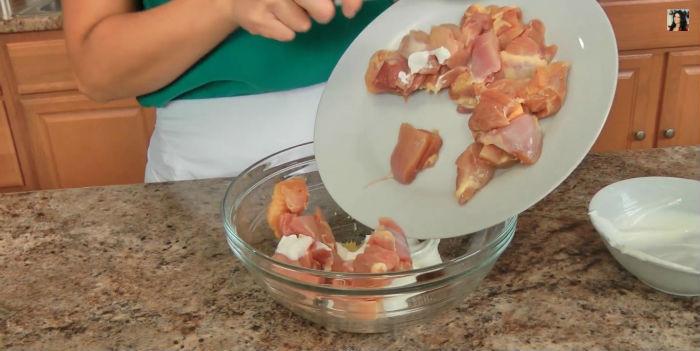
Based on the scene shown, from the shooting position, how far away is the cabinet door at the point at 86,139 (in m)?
2.29

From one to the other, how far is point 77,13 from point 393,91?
0.55 metres

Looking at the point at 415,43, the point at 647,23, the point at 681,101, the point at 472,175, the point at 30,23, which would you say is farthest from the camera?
the point at 681,101

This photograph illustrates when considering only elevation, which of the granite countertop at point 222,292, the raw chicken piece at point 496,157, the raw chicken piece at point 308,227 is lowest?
the granite countertop at point 222,292

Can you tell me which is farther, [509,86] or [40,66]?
[40,66]

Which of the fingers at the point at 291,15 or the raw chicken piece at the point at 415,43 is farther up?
the fingers at the point at 291,15

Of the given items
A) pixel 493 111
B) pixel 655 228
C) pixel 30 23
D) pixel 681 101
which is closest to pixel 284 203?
pixel 493 111

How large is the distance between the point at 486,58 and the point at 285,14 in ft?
0.83

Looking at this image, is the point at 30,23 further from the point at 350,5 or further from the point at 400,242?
the point at 400,242

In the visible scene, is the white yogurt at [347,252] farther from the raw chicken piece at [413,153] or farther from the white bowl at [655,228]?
the white bowl at [655,228]

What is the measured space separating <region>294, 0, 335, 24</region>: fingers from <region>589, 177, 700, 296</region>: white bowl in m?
0.39

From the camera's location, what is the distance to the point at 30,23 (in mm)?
2115

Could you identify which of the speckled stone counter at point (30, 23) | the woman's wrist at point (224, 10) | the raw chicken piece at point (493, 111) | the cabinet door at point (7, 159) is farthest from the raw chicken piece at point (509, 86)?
the cabinet door at point (7, 159)

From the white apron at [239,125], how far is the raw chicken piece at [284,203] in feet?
1.07

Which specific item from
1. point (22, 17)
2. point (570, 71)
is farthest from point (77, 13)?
point (22, 17)
